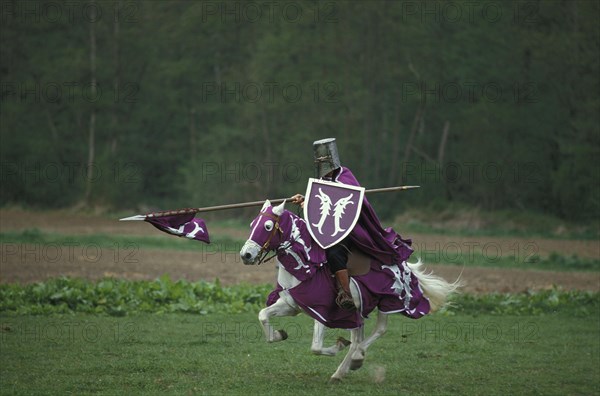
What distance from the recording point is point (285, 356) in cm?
1253

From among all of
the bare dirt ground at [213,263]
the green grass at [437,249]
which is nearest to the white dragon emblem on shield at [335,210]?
the bare dirt ground at [213,263]

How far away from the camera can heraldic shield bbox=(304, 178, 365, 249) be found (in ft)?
34.2

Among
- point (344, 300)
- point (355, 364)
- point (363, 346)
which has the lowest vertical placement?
point (355, 364)

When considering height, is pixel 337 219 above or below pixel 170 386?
above

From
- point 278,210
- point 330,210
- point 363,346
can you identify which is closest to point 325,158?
point 330,210

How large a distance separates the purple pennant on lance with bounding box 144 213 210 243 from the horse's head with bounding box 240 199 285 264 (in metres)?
0.63

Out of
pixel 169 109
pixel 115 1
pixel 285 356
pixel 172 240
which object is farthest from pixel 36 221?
pixel 285 356

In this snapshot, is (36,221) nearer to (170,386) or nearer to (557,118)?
A: (557,118)

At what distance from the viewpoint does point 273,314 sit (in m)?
10.7

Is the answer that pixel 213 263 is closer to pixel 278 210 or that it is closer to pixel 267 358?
pixel 267 358

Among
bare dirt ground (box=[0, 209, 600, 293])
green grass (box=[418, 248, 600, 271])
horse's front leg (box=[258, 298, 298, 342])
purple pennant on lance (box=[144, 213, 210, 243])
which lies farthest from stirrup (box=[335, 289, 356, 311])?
green grass (box=[418, 248, 600, 271])

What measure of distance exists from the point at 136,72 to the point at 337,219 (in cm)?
4953

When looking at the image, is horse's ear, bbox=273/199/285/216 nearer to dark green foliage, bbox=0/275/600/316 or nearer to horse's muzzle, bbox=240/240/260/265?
horse's muzzle, bbox=240/240/260/265

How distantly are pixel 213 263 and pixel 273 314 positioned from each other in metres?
16.7
